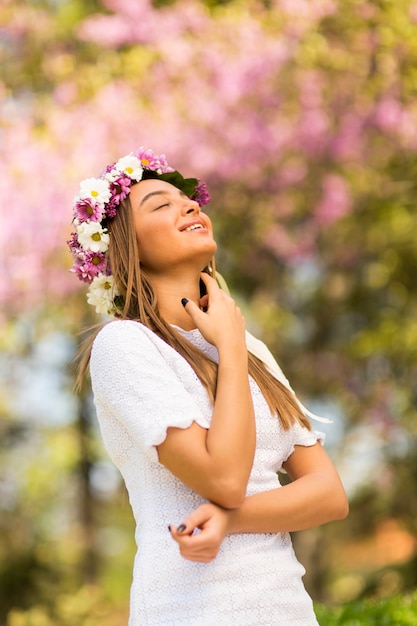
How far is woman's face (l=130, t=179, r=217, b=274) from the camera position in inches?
89.6

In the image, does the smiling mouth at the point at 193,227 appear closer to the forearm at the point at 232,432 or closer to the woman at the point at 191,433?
the woman at the point at 191,433

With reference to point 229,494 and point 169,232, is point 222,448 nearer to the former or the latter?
point 229,494

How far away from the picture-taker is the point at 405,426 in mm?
9406

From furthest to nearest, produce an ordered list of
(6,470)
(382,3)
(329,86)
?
(6,470), (329,86), (382,3)

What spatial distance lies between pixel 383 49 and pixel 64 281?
4.05 meters

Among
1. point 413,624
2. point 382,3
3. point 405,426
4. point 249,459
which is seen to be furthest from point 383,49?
point 249,459

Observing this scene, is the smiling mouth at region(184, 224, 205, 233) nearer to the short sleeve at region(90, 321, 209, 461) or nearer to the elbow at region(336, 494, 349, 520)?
the short sleeve at region(90, 321, 209, 461)

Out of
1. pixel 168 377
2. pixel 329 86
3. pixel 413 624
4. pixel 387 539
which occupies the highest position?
pixel 168 377

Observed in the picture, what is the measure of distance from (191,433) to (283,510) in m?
0.31

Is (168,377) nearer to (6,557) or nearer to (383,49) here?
(383,49)

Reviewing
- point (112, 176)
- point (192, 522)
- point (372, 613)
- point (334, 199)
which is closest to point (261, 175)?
point (334, 199)

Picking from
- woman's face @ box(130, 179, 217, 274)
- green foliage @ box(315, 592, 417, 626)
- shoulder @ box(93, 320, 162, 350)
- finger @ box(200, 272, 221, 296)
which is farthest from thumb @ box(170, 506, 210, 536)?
green foliage @ box(315, 592, 417, 626)

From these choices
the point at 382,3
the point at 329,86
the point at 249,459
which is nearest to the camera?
the point at 249,459

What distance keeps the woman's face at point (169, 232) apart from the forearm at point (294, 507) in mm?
627
